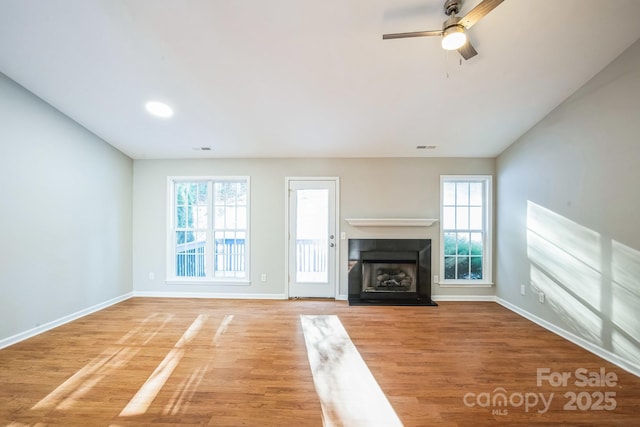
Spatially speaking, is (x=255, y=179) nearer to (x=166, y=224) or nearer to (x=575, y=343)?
(x=166, y=224)

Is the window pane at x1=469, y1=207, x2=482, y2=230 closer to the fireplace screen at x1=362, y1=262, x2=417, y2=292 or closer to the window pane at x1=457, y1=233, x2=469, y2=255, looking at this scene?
the window pane at x1=457, y1=233, x2=469, y2=255

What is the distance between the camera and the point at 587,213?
270cm

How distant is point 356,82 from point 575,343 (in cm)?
374

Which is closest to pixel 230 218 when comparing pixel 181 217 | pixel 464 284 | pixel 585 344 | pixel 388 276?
pixel 181 217

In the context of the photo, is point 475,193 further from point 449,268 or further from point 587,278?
point 587,278

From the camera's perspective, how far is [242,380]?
2.12 m

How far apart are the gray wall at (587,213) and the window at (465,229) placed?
559 millimetres

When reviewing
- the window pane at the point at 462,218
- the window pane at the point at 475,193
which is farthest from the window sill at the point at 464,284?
the window pane at the point at 475,193

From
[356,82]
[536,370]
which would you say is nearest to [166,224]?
[356,82]

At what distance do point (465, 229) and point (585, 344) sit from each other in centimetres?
198

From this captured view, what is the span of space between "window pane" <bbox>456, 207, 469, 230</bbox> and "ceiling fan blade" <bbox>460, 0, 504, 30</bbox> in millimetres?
3159

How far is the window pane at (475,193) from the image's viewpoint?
429 cm

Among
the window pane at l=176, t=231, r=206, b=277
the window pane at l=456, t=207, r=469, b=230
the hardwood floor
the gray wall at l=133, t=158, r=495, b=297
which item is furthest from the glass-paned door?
the window pane at l=456, t=207, r=469, b=230

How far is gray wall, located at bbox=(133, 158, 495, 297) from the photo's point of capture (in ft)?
13.9
